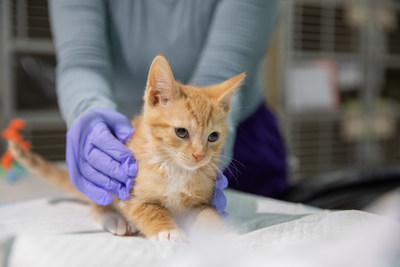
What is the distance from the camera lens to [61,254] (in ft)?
1.24

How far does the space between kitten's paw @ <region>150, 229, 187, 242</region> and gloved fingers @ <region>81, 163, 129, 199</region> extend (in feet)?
0.31

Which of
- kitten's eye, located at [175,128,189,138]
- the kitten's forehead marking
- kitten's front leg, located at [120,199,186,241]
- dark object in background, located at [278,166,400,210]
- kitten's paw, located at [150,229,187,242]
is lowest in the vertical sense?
dark object in background, located at [278,166,400,210]

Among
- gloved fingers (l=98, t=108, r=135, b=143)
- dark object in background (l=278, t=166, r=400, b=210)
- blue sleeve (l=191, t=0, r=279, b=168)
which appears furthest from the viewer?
dark object in background (l=278, t=166, r=400, b=210)

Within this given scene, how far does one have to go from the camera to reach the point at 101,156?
23.0 inches

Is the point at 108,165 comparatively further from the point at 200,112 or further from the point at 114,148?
the point at 200,112

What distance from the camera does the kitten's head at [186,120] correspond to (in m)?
0.56

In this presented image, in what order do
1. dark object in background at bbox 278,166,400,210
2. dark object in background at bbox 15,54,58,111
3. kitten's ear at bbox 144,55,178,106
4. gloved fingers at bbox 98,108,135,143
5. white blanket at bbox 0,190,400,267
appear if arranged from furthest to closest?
dark object in background at bbox 15,54,58,111, dark object in background at bbox 278,166,400,210, gloved fingers at bbox 98,108,135,143, kitten's ear at bbox 144,55,178,106, white blanket at bbox 0,190,400,267

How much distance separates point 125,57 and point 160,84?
232 millimetres

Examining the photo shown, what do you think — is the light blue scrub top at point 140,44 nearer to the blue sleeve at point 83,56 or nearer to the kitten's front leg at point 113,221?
the blue sleeve at point 83,56

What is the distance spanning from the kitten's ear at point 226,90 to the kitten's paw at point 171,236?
0.22 m

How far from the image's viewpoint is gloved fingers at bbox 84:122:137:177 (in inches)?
22.5

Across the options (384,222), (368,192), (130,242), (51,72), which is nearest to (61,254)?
(130,242)

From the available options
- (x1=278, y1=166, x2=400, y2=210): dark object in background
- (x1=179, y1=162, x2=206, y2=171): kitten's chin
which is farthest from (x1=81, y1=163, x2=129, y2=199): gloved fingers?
(x1=278, y1=166, x2=400, y2=210): dark object in background

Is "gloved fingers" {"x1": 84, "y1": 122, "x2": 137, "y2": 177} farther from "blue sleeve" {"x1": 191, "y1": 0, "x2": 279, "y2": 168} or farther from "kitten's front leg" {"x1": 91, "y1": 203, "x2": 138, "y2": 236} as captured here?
"blue sleeve" {"x1": 191, "y1": 0, "x2": 279, "y2": 168}
